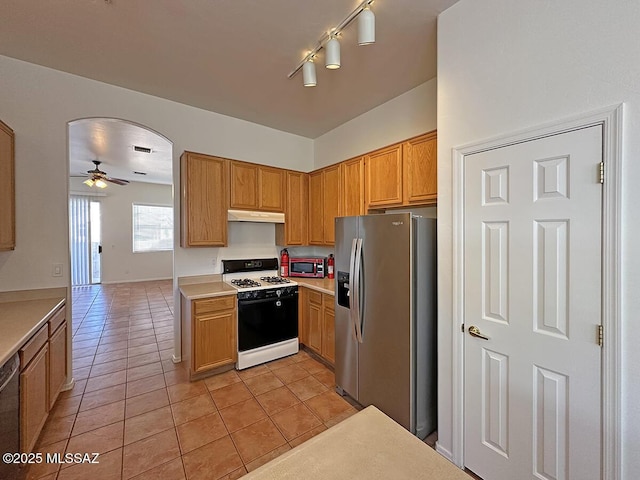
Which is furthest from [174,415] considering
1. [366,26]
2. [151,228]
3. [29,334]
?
[151,228]

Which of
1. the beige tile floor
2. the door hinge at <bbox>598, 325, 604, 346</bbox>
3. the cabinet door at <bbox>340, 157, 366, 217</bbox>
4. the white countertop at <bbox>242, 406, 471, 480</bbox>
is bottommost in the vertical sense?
the beige tile floor

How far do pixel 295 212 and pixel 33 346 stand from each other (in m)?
2.70

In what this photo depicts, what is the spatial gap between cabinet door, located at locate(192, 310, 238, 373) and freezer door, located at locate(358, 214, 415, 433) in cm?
142

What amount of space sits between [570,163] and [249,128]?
11.0 ft

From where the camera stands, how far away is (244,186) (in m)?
3.26

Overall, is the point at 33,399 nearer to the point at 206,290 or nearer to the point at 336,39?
the point at 206,290

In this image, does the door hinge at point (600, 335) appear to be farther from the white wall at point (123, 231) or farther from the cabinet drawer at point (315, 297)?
the white wall at point (123, 231)

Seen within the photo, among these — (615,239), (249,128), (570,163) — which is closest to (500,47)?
(570,163)

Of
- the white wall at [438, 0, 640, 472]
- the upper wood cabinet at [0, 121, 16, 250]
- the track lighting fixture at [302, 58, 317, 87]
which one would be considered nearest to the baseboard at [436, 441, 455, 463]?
the white wall at [438, 0, 640, 472]

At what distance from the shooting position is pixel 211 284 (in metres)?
Answer: 3.19

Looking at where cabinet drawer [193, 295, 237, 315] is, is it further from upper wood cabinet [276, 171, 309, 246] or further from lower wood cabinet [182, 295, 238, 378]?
upper wood cabinet [276, 171, 309, 246]

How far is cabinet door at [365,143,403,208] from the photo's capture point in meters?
2.58

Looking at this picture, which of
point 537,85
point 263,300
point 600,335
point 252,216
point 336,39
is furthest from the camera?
point 252,216

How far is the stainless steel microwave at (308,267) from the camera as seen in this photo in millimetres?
3646
